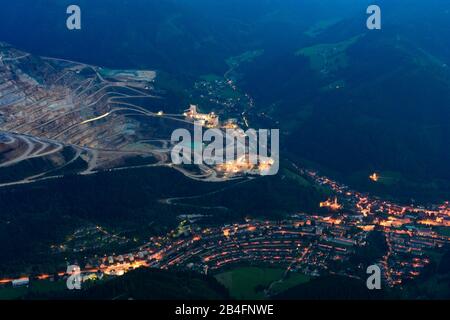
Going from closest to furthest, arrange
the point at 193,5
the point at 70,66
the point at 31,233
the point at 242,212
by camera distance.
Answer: the point at 31,233 → the point at 242,212 → the point at 70,66 → the point at 193,5

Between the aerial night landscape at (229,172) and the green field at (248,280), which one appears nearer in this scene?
the green field at (248,280)

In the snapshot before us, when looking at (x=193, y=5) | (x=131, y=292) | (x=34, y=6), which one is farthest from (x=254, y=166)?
(x=193, y=5)

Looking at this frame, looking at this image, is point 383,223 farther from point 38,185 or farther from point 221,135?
point 38,185

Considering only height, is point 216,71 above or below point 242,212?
above

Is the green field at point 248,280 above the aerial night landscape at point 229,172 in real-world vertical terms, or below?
below

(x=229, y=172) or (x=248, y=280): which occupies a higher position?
(x=229, y=172)

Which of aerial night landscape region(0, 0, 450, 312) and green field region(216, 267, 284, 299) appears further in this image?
aerial night landscape region(0, 0, 450, 312)

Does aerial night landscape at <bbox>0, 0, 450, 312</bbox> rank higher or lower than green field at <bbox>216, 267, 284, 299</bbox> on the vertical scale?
higher

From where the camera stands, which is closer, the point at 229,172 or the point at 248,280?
the point at 248,280
